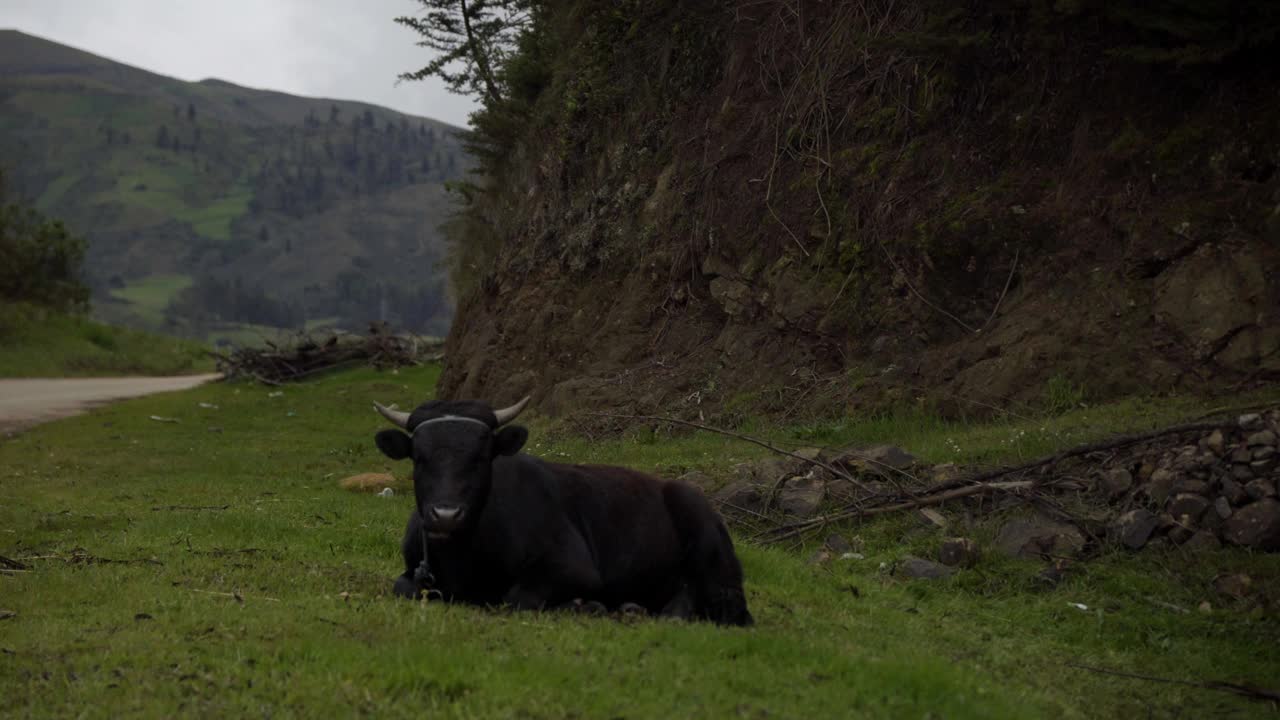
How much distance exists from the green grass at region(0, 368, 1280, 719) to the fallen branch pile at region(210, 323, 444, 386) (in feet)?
74.3

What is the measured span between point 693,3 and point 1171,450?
42.8 ft

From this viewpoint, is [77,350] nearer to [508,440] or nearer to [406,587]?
[406,587]

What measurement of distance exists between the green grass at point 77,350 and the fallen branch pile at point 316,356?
8.85 m

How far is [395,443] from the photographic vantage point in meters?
7.12

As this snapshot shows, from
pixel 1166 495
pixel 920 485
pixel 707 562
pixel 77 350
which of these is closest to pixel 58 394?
pixel 77 350

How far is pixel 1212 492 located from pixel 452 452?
6425mm

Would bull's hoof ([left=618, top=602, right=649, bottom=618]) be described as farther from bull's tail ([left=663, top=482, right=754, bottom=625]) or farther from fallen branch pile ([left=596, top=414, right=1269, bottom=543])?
fallen branch pile ([left=596, top=414, right=1269, bottom=543])

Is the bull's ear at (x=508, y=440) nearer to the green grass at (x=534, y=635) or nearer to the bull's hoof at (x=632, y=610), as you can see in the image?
the green grass at (x=534, y=635)

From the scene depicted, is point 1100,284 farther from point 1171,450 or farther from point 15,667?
point 15,667

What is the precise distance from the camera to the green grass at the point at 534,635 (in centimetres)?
504

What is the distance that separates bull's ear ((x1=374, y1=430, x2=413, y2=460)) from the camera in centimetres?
706

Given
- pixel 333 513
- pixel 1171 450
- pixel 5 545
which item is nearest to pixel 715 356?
pixel 333 513

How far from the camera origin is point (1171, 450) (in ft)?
32.2

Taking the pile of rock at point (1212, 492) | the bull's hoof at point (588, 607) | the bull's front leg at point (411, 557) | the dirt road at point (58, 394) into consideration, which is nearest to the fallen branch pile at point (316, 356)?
the dirt road at point (58, 394)
